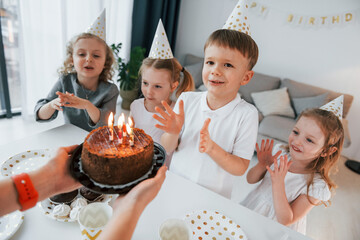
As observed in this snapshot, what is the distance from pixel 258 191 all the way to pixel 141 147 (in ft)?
3.22

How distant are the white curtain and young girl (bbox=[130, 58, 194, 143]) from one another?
1.96 meters

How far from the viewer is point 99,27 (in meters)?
1.56

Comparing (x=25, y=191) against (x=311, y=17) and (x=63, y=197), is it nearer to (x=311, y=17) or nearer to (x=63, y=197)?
(x=63, y=197)

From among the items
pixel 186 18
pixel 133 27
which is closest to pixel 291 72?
pixel 186 18

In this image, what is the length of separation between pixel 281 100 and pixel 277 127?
1.75 ft

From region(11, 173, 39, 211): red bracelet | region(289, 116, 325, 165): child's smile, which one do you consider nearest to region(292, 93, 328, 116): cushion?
region(289, 116, 325, 165): child's smile

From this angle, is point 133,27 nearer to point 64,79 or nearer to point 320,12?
point 64,79

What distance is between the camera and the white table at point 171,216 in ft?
2.46

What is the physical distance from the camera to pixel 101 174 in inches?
25.9

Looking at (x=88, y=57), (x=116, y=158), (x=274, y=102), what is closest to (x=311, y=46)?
(x=274, y=102)

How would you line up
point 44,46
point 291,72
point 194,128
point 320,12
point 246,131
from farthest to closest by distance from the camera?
point 291,72
point 320,12
point 44,46
point 194,128
point 246,131

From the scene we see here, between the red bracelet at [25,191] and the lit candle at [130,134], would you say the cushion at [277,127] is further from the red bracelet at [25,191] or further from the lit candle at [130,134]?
the red bracelet at [25,191]

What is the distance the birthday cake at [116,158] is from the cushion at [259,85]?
297 cm

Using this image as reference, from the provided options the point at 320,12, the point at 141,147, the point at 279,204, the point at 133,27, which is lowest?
the point at 279,204
